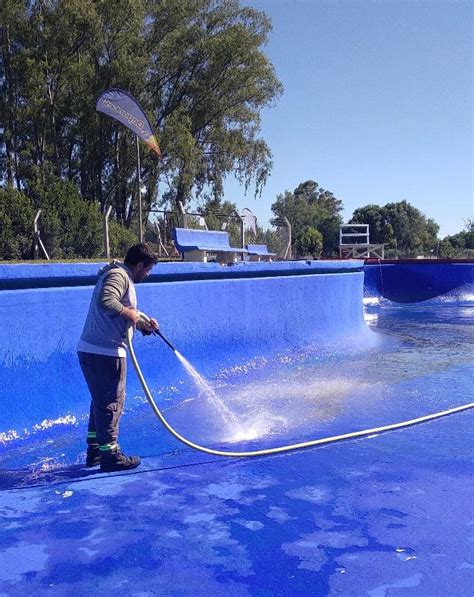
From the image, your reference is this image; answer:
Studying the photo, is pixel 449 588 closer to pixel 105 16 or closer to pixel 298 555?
pixel 298 555

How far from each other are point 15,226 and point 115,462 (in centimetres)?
1638

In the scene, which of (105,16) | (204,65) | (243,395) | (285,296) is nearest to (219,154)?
(204,65)

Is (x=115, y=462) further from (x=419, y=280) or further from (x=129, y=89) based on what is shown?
(x=129, y=89)

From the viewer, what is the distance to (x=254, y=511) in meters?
3.32

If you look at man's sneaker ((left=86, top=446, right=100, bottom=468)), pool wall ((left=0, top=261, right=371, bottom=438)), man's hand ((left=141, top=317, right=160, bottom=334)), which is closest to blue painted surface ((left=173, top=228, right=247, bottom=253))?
pool wall ((left=0, top=261, right=371, bottom=438))

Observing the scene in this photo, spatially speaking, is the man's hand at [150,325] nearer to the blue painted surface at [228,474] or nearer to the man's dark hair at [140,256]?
the man's dark hair at [140,256]

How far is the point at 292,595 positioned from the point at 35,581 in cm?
112

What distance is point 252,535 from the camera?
303 centimetres

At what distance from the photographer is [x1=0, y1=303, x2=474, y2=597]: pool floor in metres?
2.65

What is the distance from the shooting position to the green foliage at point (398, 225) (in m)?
67.3

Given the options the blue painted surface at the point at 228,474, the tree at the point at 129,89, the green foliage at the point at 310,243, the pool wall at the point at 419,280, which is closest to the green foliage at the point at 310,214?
the green foliage at the point at 310,243

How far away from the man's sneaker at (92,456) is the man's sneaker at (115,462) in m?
0.13

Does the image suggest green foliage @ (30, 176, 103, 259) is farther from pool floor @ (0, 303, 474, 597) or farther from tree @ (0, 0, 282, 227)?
pool floor @ (0, 303, 474, 597)

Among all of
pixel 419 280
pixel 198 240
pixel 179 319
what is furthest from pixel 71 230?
pixel 179 319
